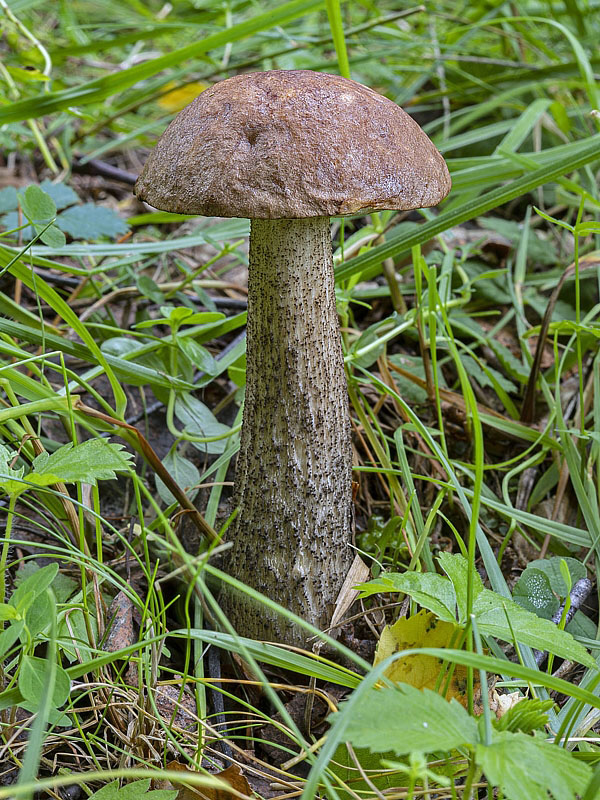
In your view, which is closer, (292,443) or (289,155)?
(289,155)

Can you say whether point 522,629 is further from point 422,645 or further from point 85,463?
point 85,463

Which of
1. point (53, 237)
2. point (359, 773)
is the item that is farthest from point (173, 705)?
point (53, 237)

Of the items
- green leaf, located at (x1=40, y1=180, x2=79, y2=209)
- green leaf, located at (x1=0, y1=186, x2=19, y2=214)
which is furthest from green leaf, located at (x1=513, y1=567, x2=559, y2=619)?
green leaf, located at (x1=0, y1=186, x2=19, y2=214)

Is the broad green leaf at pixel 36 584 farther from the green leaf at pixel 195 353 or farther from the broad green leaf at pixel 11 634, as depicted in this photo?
the green leaf at pixel 195 353

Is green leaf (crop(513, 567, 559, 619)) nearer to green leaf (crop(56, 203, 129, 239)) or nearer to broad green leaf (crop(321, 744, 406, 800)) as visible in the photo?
broad green leaf (crop(321, 744, 406, 800))

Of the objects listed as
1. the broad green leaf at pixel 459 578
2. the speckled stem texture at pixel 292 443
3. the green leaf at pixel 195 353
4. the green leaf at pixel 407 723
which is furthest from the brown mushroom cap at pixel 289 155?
the green leaf at pixel 407 723

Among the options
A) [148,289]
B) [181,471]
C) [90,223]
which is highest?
[90,223]

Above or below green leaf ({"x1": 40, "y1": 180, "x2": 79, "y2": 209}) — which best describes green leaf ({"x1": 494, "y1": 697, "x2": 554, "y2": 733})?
below
